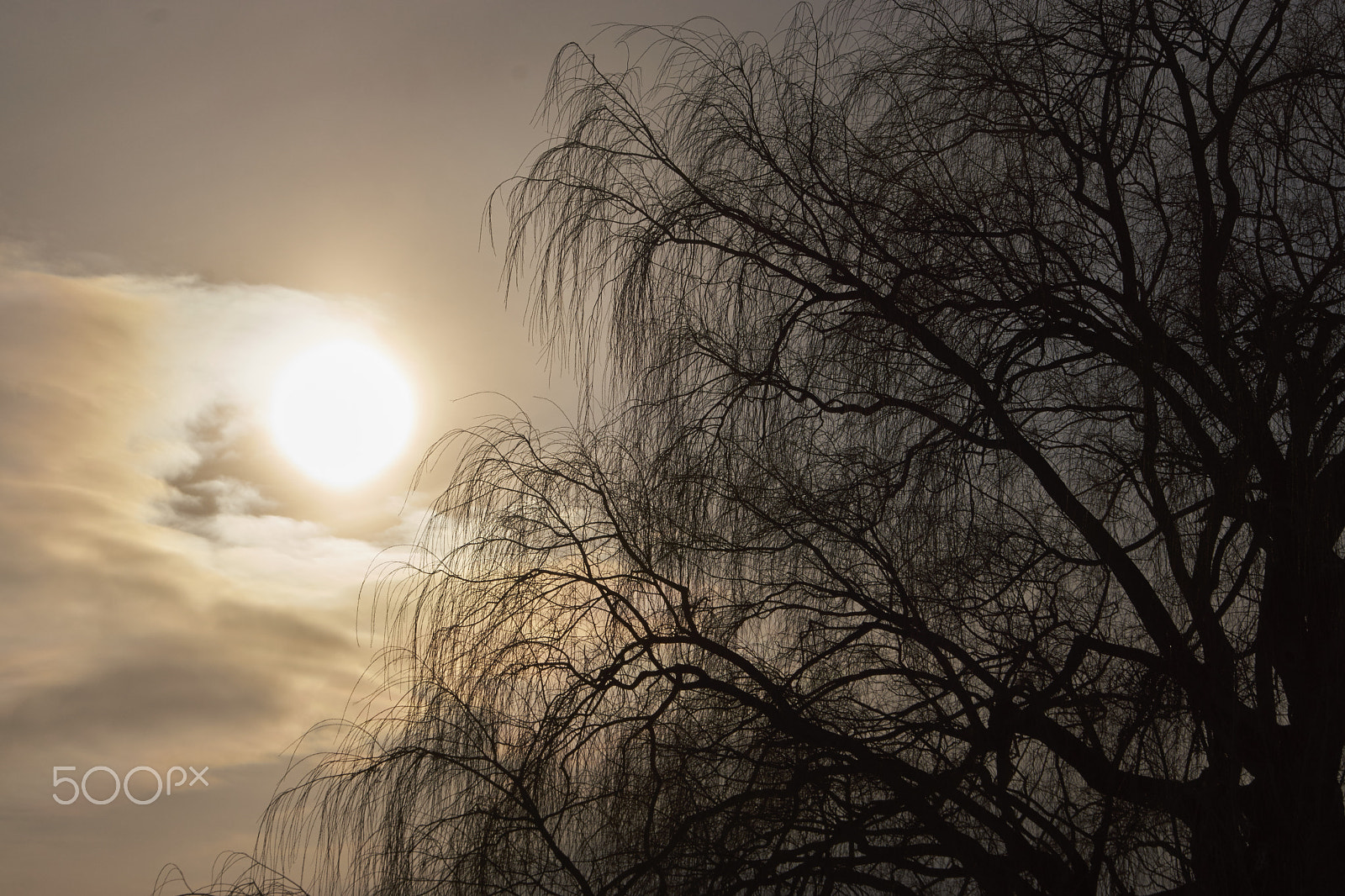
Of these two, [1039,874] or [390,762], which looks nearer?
[1039,874]

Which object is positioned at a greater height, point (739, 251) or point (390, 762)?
point (739, 251)

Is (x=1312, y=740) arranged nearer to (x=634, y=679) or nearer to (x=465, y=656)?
(x=634, y=679)

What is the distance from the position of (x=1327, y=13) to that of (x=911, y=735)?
292 cm

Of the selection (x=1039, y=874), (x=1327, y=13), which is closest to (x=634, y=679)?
(x=1039, y=874)

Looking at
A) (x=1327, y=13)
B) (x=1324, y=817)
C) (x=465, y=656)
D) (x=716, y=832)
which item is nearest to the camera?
(x=1324, y=817)

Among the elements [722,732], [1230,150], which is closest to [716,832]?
[722,732]

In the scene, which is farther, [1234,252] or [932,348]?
[1234,252]

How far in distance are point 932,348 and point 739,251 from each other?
27.9 inches

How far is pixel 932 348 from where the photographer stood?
3350mm

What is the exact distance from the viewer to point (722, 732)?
3246 mm

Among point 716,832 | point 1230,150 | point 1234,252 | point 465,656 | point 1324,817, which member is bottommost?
point 1324,817

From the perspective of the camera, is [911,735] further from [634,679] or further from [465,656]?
[465,656]

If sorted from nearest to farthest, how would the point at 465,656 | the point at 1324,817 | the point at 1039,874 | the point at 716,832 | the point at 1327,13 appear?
1. the point at 1324,817
2. the point at 1039,874
3. the point at 716,832
4. the point at 465,656
5. the point at 1327,13

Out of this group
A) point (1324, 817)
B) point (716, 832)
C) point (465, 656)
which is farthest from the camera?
point (465, 656)
